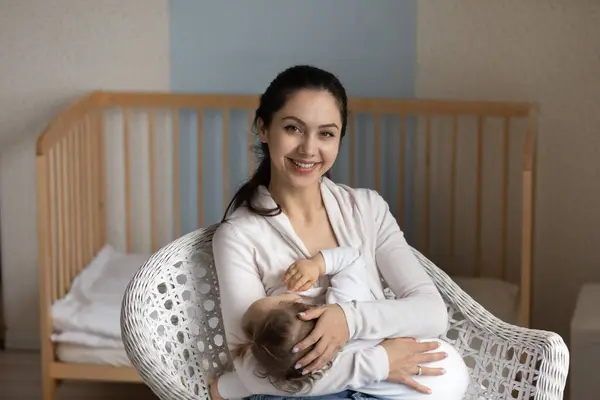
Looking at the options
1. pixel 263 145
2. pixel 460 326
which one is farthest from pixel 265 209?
pixel 460 326

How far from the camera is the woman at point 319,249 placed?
1841mm

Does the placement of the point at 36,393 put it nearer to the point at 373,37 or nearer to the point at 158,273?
the point at 158,273

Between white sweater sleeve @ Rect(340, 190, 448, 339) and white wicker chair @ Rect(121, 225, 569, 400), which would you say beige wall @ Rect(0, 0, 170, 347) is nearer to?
white wicker chair @ Rect(121, 225, 569, 400)

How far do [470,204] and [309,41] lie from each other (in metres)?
0.73

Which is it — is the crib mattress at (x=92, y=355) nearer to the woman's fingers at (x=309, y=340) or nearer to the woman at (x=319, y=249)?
the woman at (x=319, y=249)

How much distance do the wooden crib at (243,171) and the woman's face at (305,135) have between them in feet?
3.95

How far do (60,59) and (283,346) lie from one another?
1.92 metres

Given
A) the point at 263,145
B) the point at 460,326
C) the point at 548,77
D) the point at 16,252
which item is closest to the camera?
the point at 263,145

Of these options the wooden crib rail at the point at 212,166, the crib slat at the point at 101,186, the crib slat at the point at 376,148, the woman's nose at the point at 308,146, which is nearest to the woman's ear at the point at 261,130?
the woman's nose at the point at 308,146

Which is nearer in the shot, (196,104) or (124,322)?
(124,322)

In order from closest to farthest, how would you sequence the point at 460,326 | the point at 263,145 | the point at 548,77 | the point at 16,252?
the point at 263,145, the point at 460,326, the point at 548,77, the point at 16,252

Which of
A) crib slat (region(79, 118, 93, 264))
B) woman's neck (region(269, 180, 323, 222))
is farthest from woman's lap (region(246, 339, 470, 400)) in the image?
crib slat (region(79, 118, 93, 264))

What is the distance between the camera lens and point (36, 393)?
3.15m

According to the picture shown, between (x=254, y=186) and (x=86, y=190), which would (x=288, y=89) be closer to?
(x=254, y=186)
